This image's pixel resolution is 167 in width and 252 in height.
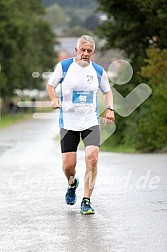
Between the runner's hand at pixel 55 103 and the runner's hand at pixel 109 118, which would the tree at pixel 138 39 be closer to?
the runner's hand at pixel 109 118

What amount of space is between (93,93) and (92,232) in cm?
211

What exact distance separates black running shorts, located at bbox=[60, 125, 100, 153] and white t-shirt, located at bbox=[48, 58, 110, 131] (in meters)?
0.07

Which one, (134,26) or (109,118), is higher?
(109,118)

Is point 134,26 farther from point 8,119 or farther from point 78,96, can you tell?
point 8,119

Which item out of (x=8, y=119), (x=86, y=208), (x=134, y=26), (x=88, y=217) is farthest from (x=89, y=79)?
(x=8, y=119)

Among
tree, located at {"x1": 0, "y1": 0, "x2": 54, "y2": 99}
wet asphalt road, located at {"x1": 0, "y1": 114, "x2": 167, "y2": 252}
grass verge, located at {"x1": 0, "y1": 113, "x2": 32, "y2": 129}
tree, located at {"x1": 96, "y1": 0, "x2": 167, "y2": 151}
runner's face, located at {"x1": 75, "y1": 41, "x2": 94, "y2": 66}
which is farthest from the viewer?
tree, located at {"x1": 0, "y1": 0, "x2": 54, "y2": 99}

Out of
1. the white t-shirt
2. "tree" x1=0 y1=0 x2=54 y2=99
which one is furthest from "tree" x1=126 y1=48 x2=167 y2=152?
"tree" x1=0 y1=0 x2=54 y2=99

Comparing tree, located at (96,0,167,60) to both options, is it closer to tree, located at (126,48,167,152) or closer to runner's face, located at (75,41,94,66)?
tree, located at (126,48,167,152)

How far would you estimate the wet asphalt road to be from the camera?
8.17 m

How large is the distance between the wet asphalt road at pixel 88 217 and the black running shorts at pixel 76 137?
722 mm

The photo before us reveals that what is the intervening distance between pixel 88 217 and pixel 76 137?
42.7 inches

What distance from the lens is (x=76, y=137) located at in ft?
34.9

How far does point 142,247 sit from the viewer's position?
791cm

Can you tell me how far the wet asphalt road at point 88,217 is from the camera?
817 centimetres
